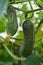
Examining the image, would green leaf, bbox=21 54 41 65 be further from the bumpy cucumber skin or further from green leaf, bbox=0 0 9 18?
green leaf, bbox=0 0 9 18

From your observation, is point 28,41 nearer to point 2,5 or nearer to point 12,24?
point 12,24

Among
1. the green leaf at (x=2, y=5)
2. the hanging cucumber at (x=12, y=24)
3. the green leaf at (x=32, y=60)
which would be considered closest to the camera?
the green leaf at (x=2, y=5)

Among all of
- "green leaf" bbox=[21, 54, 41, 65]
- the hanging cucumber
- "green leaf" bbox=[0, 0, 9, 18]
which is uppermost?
"green leaf" bbox=[0, 0, 9, 18]

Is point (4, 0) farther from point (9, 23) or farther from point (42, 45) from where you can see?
point (42, 45)

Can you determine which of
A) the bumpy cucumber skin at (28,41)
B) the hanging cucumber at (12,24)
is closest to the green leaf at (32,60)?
the bumpy cucumber skin at (28,41)

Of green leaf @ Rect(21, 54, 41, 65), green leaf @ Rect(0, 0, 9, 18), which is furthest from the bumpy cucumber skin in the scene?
green leaf @ Rect(0, 0, 9, 18)

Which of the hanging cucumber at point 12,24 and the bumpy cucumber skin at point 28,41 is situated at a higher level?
the hanging cucumber at point 12,24

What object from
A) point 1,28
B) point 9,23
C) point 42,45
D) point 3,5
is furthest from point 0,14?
point 42,45

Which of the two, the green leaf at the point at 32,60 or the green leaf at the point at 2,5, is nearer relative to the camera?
the green leaf at the point at 2,5

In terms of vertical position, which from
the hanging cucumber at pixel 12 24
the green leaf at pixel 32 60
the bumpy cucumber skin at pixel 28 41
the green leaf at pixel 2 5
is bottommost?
the green leaf at pixel 32 60

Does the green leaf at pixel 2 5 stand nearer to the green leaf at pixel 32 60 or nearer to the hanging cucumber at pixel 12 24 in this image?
the hanging cucumber at pixel 12 24

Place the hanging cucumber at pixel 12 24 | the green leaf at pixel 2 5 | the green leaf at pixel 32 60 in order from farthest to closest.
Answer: the green leaf at pixel 32 60 < the hanging cucumber at pixel 12 24 < the green leaf at pixel 2 5
